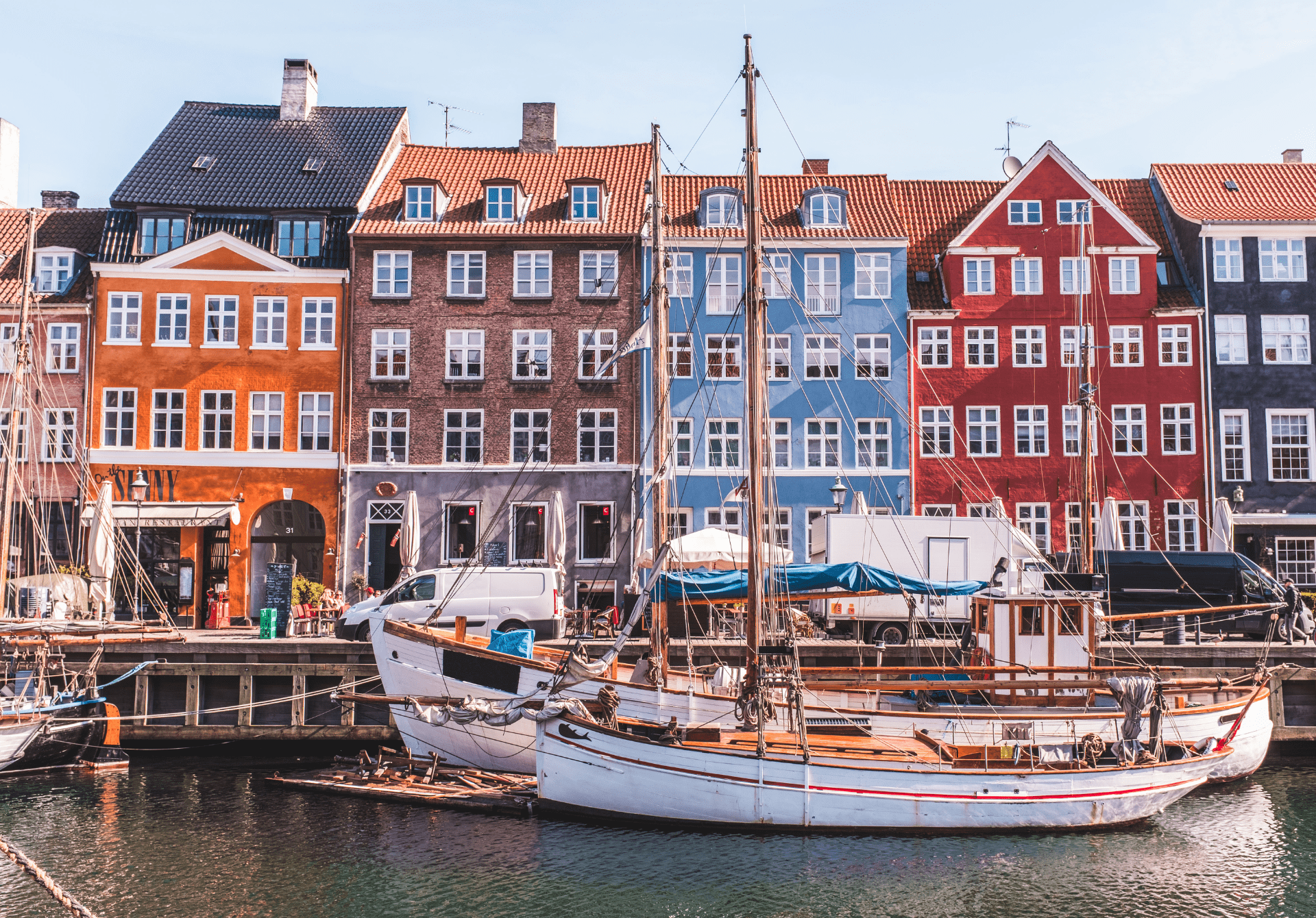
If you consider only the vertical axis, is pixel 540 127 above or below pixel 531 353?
above

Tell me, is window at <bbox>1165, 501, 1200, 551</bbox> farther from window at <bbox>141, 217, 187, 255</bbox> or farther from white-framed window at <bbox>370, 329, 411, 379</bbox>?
window at <bbox>141, 217, 187, 255</bbox>

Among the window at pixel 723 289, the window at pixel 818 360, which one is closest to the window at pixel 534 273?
the window at pixel 723 289

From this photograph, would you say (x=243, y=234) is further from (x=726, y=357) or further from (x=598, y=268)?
(x=726, y=357)

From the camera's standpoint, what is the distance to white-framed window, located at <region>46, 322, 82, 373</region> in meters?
38.0

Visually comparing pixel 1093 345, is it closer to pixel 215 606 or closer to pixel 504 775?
pixel 504 775

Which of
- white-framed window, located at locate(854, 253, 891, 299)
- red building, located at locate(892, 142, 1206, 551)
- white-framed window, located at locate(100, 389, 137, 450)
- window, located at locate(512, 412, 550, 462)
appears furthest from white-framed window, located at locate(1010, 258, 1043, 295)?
white-framed window, located at locate(100, 389, 137, 450)

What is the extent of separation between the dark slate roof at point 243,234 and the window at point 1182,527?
28.6 metres

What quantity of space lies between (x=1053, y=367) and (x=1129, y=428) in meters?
3.20

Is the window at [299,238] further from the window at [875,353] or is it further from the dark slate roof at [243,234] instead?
the window at [875,353]

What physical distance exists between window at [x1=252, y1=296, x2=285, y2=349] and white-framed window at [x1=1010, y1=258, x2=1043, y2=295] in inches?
968

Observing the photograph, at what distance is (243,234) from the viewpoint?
1538 inches

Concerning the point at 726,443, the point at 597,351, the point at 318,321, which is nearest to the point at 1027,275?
the point at 726,443

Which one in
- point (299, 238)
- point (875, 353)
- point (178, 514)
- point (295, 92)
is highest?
point (295, 92)

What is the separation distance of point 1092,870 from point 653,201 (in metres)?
14.5
